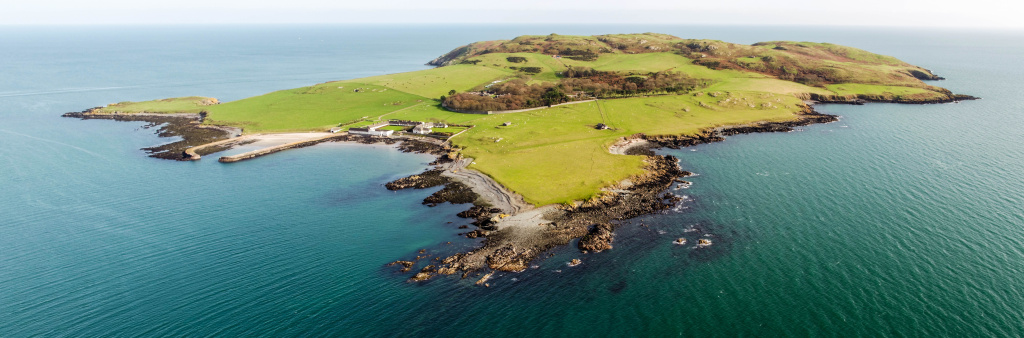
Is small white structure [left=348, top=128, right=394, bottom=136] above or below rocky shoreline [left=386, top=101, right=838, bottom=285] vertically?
above

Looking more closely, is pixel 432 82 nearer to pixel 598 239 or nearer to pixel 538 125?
pixel 538 125

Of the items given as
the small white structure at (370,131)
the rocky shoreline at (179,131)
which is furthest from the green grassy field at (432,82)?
the rocky shoreline at (179,131)

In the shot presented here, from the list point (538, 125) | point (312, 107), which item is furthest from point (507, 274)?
point (312, 107)

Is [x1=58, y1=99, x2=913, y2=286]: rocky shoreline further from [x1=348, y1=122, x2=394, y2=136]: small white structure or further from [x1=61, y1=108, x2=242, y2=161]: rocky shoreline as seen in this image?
[x1=348, y1=122, x2=394, y2=136]: small white structure

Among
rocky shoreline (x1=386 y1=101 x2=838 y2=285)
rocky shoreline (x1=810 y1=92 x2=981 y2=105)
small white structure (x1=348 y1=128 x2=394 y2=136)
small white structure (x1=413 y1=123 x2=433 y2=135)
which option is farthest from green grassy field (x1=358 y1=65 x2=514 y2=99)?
rocky shoreline (x1=810 y1=92 x2=981 y2=105)

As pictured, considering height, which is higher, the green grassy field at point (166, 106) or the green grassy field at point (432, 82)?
the green grassy field at point (432, 82)

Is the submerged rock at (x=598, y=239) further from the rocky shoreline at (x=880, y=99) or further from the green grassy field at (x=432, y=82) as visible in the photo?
the rocky shoreline at (x=880, y=99)
